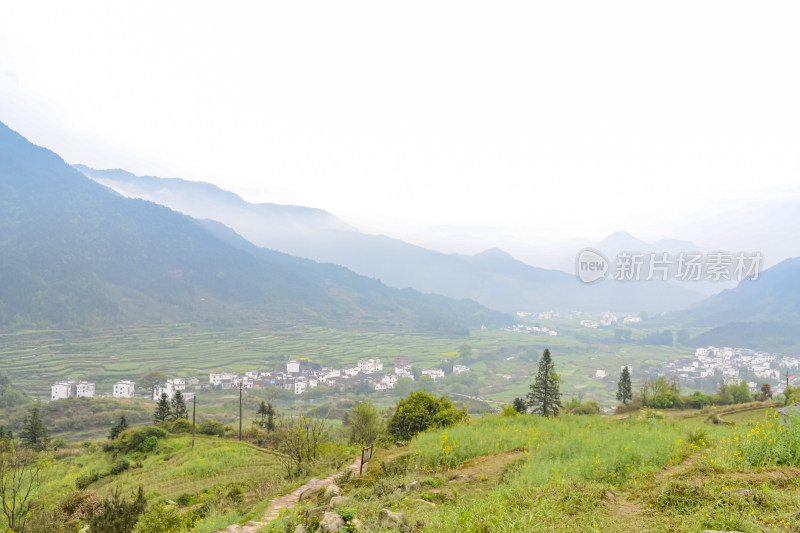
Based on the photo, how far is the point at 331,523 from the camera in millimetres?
6656

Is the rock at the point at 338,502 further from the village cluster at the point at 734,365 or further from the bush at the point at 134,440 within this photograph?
the village cluster at the point at 734,365

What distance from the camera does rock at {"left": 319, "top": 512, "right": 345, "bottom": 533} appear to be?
653 centimetres

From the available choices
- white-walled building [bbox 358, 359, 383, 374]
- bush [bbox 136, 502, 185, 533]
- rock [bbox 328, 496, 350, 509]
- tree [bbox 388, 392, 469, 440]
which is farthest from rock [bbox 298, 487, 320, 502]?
white-walled building [bbox 358, 359, 383, 374]

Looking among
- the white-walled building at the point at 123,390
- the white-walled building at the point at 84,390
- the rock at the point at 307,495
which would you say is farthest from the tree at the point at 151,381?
the rock at the point at 307,495

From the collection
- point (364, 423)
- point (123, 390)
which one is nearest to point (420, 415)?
point (364, 423)

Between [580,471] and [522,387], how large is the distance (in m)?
109

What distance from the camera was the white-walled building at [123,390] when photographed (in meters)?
87.7

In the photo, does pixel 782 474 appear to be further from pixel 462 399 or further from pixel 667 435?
pixel 462 399

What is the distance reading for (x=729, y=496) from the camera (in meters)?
5.48

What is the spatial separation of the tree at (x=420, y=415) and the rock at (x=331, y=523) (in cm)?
1411

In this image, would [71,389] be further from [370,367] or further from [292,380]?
[370,367]

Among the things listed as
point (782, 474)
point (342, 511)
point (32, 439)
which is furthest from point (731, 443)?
point (32, 439)

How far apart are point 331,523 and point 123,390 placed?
106 m

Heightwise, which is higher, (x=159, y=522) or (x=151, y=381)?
(x=159, y=522)
